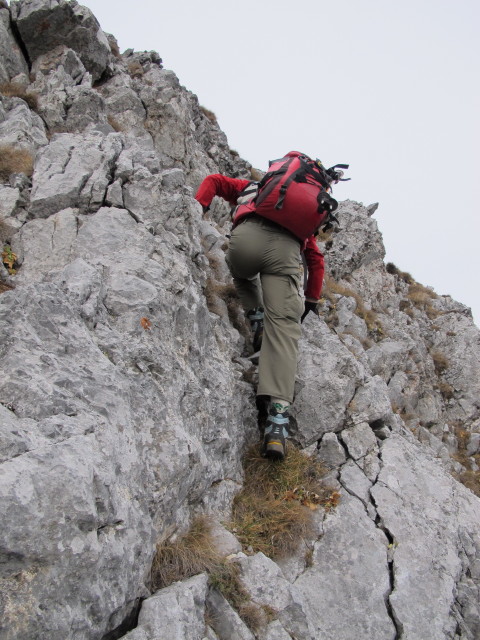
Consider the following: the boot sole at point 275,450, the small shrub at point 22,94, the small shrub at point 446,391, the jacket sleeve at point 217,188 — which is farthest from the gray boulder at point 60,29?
the small shrub at point 446,391

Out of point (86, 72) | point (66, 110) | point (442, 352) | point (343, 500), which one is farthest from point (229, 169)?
point (343, 500)

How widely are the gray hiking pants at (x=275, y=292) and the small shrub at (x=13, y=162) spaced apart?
4.13 m

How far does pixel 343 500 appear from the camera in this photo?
6.46 metres

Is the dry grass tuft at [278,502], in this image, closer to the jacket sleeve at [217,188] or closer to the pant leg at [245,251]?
the pant leg at [245,251]

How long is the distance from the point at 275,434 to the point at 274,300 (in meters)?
2.22

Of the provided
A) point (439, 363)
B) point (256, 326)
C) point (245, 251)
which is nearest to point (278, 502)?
point (256, 326)

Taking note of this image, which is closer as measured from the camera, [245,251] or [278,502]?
[278,502]

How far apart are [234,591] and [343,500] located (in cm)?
256

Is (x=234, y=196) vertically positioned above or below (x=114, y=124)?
below

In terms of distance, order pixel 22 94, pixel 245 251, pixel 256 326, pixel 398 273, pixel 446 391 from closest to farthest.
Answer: pixel 245 251, pixel 256 326, pixel 22 94, pixel 446 391, pixel 398 273

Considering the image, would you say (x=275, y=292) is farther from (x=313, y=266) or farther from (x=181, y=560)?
(x=181, y=560)

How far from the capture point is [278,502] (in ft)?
20.0

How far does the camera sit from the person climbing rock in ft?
22.5

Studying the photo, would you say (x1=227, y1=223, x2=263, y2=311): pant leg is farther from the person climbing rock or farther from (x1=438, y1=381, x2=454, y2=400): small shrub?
(x1=438, y1=381, x2=454, y2=400): small shrub
